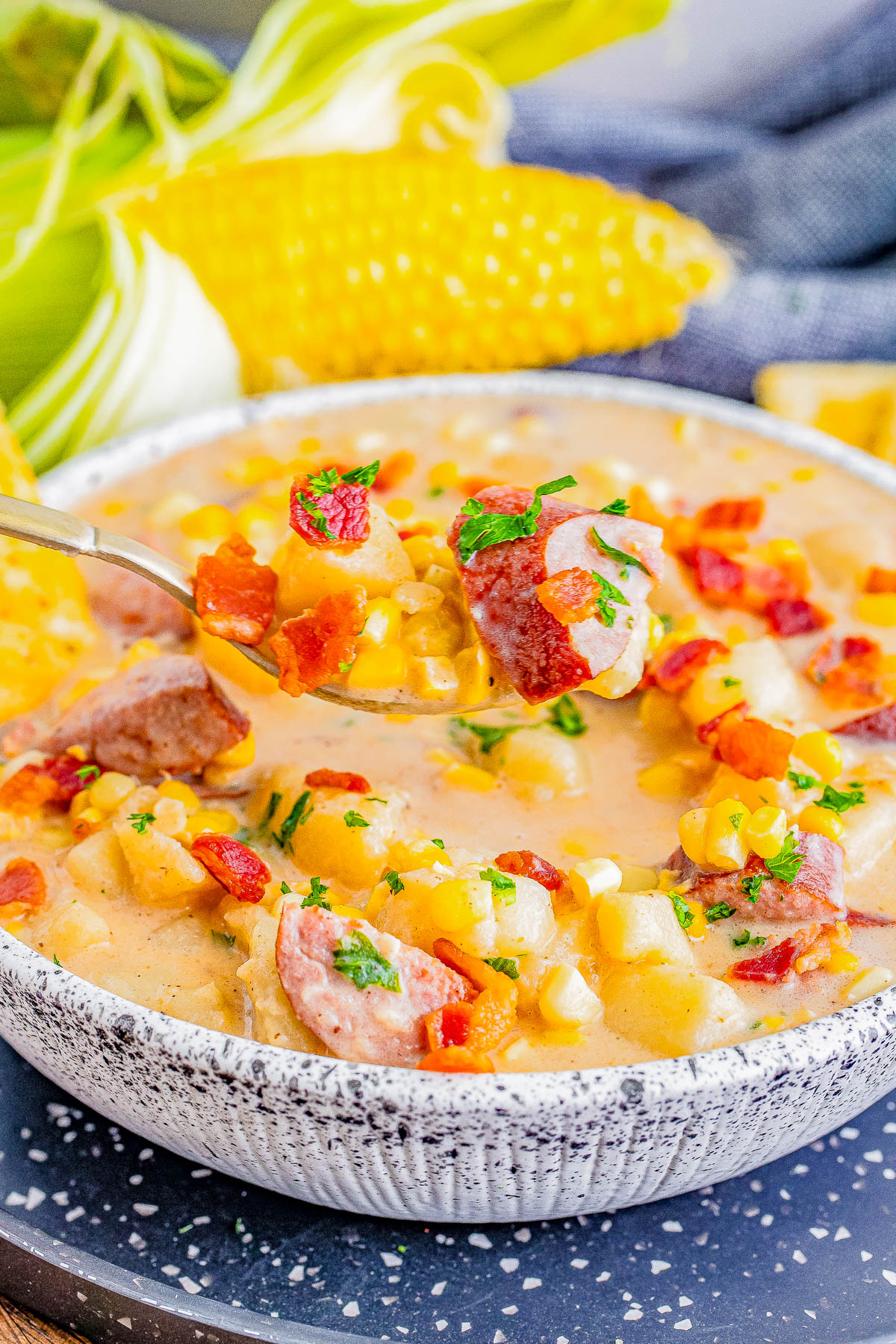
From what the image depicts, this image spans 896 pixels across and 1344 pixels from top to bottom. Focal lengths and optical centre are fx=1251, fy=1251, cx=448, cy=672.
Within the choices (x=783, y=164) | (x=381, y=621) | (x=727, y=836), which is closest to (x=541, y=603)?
(x=381, y=621)

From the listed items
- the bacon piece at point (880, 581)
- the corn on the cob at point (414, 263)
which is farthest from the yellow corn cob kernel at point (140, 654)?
the bacon piece at point (880, 581)

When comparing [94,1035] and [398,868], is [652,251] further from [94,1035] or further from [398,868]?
[94,1035]

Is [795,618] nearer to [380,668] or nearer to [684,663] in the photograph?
[684,663]

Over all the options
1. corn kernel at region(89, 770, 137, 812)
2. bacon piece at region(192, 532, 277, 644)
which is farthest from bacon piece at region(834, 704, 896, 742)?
corn kernel at region(89, 770, 137, 812)

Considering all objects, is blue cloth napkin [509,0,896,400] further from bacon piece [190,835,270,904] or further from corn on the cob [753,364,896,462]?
bacon piece [190,835,270,904]

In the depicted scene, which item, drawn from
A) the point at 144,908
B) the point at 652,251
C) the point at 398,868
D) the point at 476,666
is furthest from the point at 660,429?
the point at 144,908
